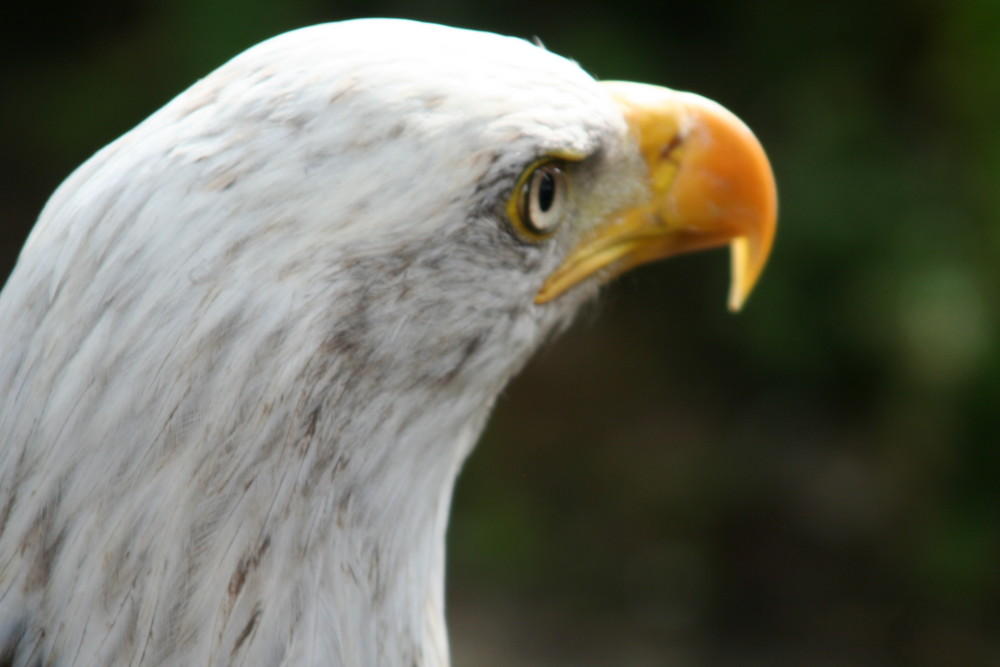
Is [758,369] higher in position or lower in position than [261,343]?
lower

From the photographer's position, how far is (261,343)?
3.91 feet

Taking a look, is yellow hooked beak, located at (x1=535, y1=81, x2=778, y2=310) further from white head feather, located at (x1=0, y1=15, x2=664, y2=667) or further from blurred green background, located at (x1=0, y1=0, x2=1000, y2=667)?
blurred green background, located at (x1=0, y1=0, x2=1000, y2=667)

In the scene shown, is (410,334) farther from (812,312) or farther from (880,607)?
(880,607)

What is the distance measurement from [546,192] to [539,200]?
2 cm

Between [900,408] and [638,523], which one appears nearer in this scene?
[900,408]

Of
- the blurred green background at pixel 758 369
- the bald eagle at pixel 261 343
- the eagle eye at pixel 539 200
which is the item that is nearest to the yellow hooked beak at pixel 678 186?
the eagle eye at pixel 539 200

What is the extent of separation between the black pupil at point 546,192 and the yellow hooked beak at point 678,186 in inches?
4.9

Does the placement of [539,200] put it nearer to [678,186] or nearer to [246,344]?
[678,186]

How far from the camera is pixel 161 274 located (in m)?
1.18

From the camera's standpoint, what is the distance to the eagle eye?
1.39m

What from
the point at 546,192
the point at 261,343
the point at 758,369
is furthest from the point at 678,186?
the point at 758,369

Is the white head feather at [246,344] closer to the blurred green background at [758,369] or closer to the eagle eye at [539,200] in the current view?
the eagle eye at [539,200]

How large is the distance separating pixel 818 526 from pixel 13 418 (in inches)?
130

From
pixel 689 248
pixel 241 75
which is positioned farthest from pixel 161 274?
pixel 689 248
